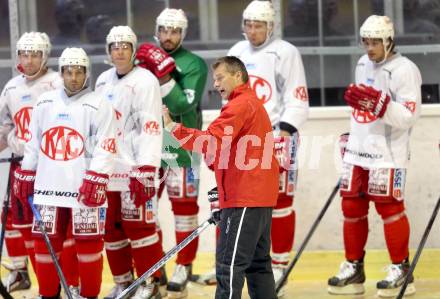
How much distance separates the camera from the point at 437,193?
758cm

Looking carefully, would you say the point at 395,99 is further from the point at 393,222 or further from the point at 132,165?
the point at 132,165

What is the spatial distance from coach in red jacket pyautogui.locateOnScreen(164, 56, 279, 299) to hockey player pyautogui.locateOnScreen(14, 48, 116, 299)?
2.06ft

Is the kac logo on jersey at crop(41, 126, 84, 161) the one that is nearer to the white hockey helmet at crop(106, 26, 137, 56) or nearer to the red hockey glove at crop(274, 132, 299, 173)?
the white hockey helmet at crop(106, 26, 137, 56)

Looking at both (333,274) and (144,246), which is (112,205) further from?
(333,274)

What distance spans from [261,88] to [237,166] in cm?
131

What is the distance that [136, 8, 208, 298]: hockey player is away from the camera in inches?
262

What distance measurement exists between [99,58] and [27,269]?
1.47 m

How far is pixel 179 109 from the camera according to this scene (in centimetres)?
666

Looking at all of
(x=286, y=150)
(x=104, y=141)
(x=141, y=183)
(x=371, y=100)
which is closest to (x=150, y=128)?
(x=141, y=183)

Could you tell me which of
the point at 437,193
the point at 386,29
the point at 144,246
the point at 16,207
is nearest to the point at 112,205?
the point at 144,246

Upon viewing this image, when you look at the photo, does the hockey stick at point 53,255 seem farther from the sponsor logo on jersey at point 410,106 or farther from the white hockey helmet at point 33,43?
the sponsor logo on jersey at point 410,106

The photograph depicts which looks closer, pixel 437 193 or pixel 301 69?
pixel 301 69

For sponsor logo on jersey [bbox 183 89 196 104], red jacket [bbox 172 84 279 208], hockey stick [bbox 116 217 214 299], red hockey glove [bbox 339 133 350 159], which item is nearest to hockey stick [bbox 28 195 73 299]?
hockey stick [bbox 116 217 214 299]

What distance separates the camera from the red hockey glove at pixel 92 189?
5.98 meters
